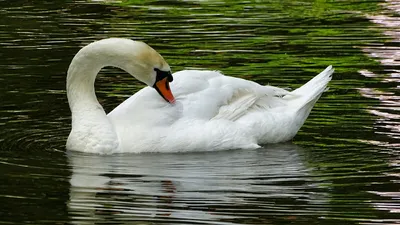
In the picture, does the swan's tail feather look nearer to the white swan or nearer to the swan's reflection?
the white swan

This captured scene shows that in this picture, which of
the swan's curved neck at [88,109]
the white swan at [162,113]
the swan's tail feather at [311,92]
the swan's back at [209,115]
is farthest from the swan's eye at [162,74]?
the swan's tail feather at [311,92]

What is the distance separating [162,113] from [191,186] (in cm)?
150

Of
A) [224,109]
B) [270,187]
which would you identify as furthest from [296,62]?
[270,187]

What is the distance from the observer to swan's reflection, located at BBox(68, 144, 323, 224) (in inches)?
330

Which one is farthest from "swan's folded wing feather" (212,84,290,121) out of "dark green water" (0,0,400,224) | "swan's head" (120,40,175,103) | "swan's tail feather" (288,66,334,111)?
"swan's head" (120,40,175,103)

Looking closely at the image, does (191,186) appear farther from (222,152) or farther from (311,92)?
(311,92)

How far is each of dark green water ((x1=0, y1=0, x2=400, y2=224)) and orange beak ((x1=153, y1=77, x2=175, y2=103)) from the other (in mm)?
522

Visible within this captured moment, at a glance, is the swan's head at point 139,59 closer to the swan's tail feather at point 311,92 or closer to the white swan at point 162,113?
the white swan at point 162,113

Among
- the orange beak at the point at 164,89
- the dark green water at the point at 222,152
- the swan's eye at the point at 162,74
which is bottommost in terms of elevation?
the dark green water at the point at 222,152

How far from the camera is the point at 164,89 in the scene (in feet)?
34.9

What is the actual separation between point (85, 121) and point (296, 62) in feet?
15.4

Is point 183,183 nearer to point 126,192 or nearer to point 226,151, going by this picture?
point 126,192

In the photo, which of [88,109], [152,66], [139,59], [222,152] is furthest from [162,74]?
[222,152]

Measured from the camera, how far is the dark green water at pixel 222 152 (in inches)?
336
